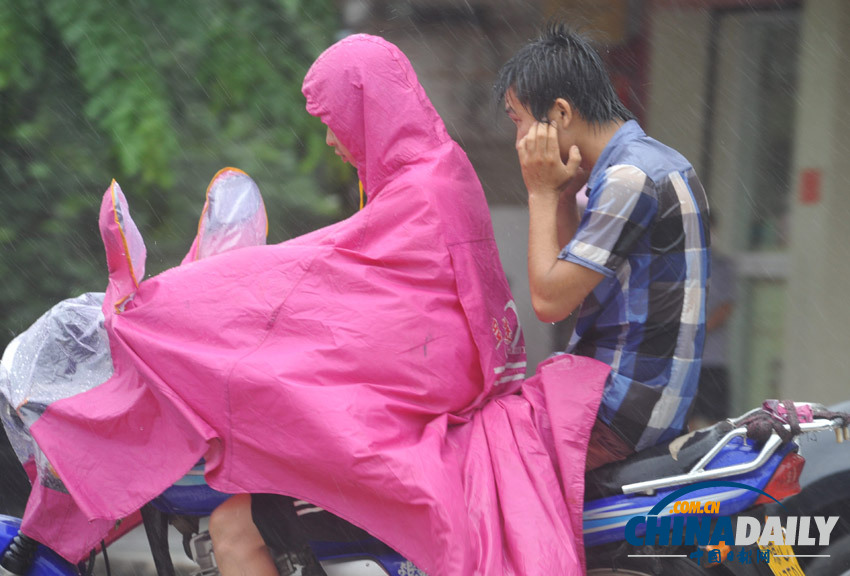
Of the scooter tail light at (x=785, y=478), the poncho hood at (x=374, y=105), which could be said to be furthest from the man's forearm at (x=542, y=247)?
the scooter tail light at (x=785, y=478)

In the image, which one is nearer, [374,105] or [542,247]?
[542,247]

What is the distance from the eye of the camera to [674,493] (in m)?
1.97

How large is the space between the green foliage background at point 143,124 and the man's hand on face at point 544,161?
2553 mm

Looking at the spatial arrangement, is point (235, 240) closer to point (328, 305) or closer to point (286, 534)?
point (328, 305)

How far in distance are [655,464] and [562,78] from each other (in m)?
0.91

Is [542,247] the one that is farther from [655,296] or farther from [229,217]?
[229,217]

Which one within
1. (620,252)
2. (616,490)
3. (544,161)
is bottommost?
(616,490)

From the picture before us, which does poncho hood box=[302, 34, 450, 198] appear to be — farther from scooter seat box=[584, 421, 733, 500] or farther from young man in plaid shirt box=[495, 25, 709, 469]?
scooter seat box=[584, 421, 733, 500]

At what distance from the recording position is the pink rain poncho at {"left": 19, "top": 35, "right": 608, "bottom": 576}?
1876 mm

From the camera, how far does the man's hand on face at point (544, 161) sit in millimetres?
2053

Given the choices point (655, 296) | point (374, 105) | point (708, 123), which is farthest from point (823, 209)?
point (374, 105)

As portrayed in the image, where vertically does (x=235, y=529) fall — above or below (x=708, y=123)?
below

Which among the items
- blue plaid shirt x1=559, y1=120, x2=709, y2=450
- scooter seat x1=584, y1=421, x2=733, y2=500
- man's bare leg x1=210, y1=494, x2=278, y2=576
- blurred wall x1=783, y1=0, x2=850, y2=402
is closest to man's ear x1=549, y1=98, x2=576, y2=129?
blue plaid shirt x1=559, y1=120, x2=709, y2=450

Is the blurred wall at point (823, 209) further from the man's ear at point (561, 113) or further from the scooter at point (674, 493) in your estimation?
the man's ear at point (561, 113)
